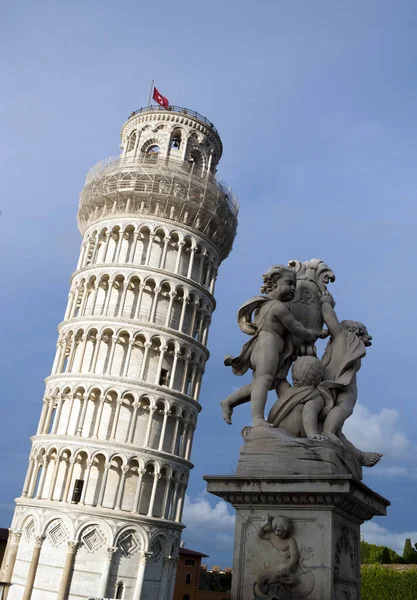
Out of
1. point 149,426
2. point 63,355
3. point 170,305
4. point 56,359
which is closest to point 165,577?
point 149,426

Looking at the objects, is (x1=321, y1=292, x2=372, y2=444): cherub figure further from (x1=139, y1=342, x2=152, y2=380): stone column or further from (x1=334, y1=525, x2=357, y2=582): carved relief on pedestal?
(x1=139, y1=342, x2=152, y2=380): stone column

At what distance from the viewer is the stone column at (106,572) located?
4103 centimetres

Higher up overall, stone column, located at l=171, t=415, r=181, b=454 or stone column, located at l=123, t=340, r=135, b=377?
stone column, located at l=123, t=340, r=135, b=377

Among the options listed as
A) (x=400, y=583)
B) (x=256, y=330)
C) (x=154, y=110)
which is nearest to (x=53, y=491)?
(x=400, y=583)

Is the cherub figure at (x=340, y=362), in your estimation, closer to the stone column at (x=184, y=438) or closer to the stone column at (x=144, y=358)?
the stone column at (x=144, y=358)

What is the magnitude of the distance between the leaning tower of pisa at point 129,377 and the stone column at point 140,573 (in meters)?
0.07

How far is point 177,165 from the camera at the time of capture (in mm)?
52719

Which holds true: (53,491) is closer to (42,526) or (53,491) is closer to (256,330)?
(42,526)

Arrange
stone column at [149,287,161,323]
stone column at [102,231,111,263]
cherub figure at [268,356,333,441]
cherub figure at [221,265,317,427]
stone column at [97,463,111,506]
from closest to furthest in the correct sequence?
cherub figure at [268,356,333,441]
cherub figure at [221,265,317,427]
stone column at [97,463,111,506]
stone column at [149,287,161,323]
stone column at [102,231,111,263]

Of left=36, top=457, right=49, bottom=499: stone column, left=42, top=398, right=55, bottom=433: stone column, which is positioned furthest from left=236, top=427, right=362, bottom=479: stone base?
left=42, top=398, right=55, bottom=433: stone column

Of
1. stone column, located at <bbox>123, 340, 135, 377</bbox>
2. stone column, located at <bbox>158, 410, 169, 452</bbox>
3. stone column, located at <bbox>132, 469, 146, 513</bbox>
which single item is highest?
stone column, located at <bbox>123, 340, 135, 377</bbox>

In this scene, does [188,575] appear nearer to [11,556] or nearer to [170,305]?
[11,556]

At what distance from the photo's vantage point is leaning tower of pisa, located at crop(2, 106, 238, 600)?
140 feet

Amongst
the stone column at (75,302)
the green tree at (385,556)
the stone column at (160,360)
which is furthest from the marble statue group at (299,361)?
the green tree at (385,556)
